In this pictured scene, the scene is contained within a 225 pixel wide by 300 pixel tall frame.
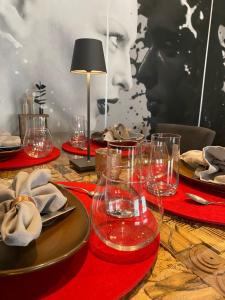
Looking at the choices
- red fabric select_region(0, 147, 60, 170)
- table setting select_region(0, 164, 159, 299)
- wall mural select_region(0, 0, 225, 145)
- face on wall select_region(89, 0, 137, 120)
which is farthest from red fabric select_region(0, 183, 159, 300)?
face on wall select_region(89, 0, 137, 120)

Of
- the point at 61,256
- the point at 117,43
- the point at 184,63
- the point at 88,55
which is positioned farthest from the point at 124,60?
the point at 61,256

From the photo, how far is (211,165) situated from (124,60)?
148cm

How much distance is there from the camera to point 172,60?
2355 mm

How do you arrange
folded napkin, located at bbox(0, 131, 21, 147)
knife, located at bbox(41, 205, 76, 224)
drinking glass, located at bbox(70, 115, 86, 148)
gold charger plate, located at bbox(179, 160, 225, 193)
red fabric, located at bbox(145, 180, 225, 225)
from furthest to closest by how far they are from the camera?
drinking glass, located at bbox(70, 115, 86, 148) < folded napkin, located at bbox(0, 131, 21, 147) < gold charger plate, located at bbox(179, 160, 225, 193) < red fabric, located at bbox(145, 180, 225, 225) < knife, located at bbox(41, 205, 76, 224)

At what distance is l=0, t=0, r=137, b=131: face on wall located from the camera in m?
1.65

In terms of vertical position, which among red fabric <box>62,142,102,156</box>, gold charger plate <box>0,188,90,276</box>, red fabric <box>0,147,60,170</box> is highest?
gold charger plate <box>0,188,90,276</box>

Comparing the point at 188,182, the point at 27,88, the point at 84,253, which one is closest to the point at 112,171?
the point at 84,253

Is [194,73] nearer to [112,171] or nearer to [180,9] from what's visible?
[180,9]

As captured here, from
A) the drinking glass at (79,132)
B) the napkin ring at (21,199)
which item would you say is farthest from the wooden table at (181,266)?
the drinking glass at (79,132)

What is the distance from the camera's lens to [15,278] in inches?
16.2

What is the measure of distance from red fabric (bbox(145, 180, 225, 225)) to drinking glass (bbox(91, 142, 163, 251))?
15 cm

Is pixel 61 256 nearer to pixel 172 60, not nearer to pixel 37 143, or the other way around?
pixel 37 143

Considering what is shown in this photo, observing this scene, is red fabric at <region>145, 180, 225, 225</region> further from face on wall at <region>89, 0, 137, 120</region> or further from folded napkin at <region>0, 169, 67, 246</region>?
face on wall at <region>89, 0, 137, 120</region>

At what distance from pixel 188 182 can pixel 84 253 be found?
499 mm
